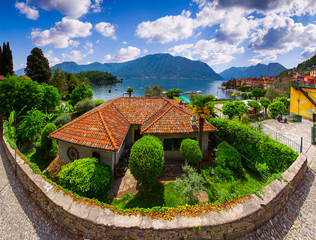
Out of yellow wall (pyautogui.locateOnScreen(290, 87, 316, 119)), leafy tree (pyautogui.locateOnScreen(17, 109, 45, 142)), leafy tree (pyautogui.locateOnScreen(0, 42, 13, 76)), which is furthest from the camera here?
leafy tree (pyautogui.locateOnScreen(0, 42, 13, 76))

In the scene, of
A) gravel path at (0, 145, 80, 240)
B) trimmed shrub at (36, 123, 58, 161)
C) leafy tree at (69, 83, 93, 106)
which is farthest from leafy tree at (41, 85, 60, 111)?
gravel path at (0, 145, 80, 240)

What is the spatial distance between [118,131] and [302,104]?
106 feet

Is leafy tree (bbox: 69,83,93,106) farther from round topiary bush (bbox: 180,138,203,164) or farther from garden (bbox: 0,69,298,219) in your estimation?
round topiary bush (bbox: 180,138,203,164)

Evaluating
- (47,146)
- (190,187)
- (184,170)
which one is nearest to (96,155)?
(184,170)

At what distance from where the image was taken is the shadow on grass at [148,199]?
9461mm

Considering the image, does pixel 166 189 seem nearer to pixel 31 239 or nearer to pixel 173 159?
pixel 173 159

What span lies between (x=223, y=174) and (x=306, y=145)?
27.3ft

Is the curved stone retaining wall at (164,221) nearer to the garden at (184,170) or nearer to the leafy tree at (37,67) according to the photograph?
the garden at (184,170)

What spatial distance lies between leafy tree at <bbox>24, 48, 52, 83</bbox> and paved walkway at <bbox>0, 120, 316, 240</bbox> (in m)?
56.0

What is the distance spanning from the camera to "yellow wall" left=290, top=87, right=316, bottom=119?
25.9m

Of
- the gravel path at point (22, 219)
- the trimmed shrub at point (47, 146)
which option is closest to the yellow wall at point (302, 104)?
the gravel path at point (22, 219)

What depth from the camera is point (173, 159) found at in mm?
15406

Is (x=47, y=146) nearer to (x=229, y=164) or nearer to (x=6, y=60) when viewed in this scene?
(x=229, y=164)

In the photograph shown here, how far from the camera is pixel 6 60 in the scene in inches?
2149
